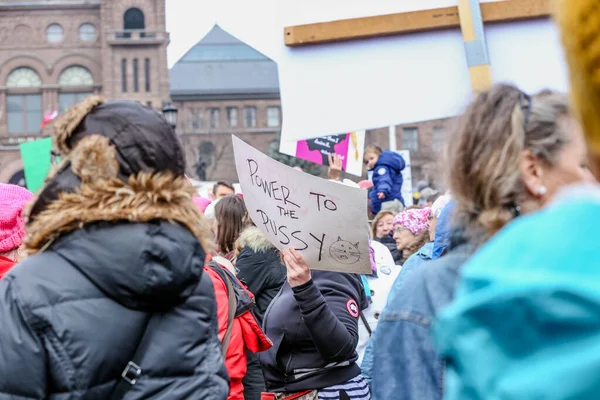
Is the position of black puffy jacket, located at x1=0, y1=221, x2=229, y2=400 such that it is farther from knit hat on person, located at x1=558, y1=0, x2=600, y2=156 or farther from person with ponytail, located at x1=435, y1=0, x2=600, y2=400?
knit hat on person, located at x1=558, y1=0, x2=600, y2=156

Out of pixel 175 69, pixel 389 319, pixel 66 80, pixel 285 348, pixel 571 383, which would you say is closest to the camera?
pixel 571 383

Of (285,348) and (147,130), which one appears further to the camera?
(285,348)

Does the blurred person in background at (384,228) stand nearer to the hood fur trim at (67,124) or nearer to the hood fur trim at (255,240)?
the hood fur trim at (255,240)

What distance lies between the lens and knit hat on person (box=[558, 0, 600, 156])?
2.59ft

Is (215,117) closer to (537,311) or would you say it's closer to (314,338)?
(314,338)

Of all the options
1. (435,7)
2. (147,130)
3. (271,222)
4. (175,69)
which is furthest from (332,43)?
(175,69)

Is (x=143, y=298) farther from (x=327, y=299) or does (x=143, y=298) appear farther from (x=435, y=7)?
(x=327, y=299)

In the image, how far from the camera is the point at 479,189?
1.77 meters

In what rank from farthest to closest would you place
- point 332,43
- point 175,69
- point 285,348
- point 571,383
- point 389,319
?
point 175,69 → point 285,348 → point 332,43 → point 389,319 → point 571,383

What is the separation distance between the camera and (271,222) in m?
3.55

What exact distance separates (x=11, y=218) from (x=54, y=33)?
5293 cm

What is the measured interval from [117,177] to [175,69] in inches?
2366

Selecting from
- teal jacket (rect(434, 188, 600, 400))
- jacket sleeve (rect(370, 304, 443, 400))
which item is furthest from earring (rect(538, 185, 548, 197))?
teal jacket (rect(434, 188, 600, 400))

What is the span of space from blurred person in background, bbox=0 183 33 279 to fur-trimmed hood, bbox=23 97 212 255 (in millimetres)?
1031
